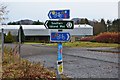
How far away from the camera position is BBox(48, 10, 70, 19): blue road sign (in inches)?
260

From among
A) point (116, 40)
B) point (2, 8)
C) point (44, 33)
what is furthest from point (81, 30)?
point (2, 8)

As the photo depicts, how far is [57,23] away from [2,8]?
26.2 ft

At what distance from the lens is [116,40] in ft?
154

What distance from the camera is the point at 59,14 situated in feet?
22.0

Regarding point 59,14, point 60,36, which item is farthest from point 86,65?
point 59,14

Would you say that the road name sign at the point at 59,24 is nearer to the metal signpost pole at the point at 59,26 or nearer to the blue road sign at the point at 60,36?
the metal signpost pole at the point at 59,26

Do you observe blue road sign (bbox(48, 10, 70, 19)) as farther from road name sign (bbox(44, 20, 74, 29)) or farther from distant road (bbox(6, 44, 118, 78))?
distant road (bbox(6, 44, 118, 78))

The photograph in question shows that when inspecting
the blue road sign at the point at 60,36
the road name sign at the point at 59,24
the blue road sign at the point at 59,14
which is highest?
the blue road sign at the point at 59,14

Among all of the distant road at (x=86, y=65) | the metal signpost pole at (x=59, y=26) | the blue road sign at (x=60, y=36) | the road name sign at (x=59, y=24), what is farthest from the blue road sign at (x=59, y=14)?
the distant road at (x=86, y=65)

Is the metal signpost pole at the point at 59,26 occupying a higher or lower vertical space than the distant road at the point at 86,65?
higher

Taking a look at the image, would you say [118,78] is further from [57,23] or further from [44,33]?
[44,33]

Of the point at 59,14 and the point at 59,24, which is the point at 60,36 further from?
the point at 59,14

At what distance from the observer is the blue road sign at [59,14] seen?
6614 mm

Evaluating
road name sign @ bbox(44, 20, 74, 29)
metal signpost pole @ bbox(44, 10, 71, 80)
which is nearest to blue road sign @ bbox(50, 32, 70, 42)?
metal signpost pole @ bbox(44, 10, 71, 80)
